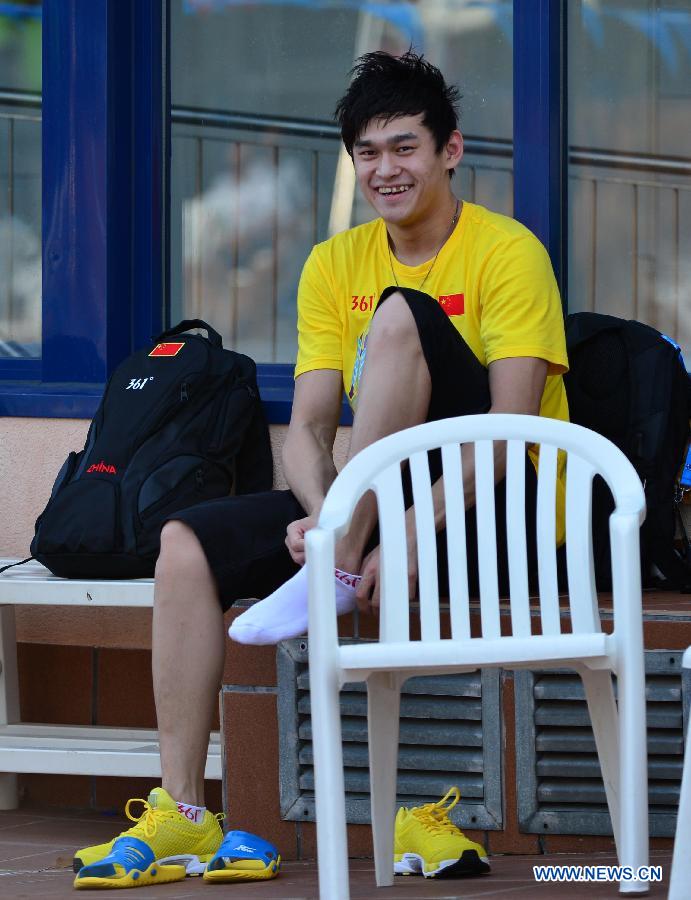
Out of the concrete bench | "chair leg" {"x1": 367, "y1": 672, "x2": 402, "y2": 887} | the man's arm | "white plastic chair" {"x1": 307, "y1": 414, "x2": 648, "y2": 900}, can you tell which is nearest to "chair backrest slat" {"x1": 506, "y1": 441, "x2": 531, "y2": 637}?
"white plastic chair" {"x1": 307, "y1": 414, "x2": 648, "y2": 900}

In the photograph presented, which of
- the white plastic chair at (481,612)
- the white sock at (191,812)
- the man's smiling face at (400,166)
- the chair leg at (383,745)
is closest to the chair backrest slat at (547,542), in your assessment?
the white plastic chair at (481,612)

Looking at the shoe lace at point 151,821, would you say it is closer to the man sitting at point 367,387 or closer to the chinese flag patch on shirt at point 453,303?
the man sitting at point 367,387

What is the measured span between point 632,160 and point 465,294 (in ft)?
3.70

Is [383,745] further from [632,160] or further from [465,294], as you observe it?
[632,160]

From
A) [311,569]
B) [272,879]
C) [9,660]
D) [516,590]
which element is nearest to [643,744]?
[516,590]

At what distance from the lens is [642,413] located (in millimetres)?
3189

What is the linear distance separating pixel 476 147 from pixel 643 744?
2.23 metres

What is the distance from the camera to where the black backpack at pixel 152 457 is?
3338mm

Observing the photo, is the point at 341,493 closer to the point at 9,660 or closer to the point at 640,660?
the point at 640,660

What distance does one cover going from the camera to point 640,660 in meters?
2.16

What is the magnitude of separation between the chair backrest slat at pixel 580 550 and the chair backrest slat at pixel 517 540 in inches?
2.7

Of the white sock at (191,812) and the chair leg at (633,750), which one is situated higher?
the chair leg at (633,750)

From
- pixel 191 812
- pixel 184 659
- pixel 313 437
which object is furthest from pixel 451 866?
pixel 313 437

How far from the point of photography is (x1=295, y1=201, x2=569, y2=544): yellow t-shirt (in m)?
2.97
